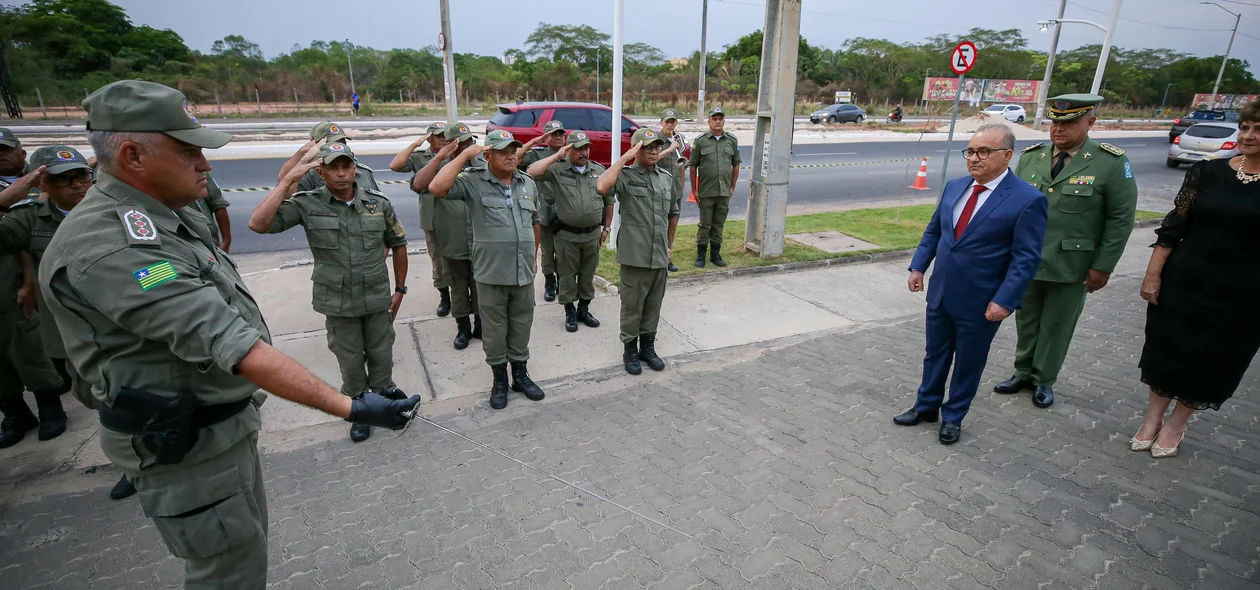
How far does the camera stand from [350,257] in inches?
147

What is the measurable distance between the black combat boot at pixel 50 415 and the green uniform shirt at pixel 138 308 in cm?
278

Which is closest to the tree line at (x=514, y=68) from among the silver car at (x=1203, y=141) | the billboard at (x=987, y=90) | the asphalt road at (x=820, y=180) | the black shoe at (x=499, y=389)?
the billboard at (x=987, y=90)

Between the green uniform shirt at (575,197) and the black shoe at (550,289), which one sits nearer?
the green uniform shirt at (575,197)

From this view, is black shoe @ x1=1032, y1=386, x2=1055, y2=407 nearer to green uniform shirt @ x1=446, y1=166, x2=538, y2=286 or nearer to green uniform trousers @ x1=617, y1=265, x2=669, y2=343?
green uniform trousers @ x1=617, y1=265, x2=669, y2=343

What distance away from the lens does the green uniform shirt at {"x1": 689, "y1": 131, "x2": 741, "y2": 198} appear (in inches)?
288

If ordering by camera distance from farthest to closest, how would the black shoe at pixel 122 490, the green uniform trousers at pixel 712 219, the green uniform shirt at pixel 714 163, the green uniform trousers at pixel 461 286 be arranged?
the green uniform trousers at pixel 712 219, the green uniform shirt at pixel 714 163, the green uniform trousers at pixel 461 286, the black shoe at pixel 122 490

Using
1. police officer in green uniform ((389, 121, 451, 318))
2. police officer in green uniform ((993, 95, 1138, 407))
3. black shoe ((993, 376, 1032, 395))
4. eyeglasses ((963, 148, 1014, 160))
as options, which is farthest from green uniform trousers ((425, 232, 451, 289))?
police officer in green uniform ((993, 95, 1138, 407))

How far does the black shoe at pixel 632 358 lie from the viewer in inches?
190

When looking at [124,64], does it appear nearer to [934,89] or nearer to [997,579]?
[997,579]

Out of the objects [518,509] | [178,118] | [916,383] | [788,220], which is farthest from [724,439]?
[788,220]

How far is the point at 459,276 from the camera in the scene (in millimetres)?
5348

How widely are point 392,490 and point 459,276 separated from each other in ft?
7.68

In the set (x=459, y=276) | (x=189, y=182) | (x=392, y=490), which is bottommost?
(x=392, y=490)

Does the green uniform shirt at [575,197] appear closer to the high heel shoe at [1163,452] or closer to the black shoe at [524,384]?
the black shoe at [524,384]
